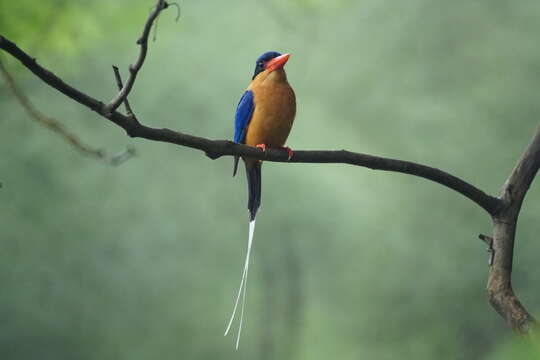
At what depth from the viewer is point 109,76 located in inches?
169

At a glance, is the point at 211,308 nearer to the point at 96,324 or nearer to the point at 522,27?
the point at 96,324

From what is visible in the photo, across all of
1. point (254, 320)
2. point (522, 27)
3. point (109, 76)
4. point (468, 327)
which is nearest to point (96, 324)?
point (254, 320)

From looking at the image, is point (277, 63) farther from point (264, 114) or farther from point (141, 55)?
point (141, 55)

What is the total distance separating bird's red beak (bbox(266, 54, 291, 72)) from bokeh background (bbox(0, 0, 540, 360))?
6.07 feet

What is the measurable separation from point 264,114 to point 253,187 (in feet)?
0.92

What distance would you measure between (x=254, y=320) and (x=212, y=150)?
8.74 feet

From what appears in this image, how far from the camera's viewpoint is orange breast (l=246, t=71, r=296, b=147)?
83.9 inches

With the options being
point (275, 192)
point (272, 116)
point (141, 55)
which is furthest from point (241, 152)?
point (275, 192)

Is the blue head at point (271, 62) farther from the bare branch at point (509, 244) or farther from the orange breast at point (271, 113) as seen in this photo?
the bare branch at point (509, 244)

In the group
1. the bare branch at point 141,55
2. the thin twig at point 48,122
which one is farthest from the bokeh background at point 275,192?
the bare branch at point 141,55

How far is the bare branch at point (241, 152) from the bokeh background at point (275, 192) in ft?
7.66

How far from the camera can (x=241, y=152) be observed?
5.11 ft

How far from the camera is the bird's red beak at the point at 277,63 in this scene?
217 cm

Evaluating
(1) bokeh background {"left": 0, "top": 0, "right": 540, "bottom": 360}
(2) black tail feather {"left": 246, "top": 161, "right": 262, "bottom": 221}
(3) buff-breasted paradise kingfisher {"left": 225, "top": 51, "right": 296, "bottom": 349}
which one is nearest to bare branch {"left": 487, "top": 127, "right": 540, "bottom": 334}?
(3) buff-breasted paradise kingfisher {"left": 225, "top": 51, "right": 296, "bottom": 349}
